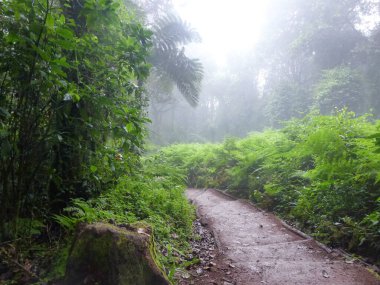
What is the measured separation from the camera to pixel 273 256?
4223 mm

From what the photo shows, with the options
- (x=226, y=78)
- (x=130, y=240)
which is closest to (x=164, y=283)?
(x=130, y=240)

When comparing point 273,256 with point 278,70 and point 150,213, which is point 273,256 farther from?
point 278,70

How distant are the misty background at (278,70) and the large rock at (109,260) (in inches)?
364

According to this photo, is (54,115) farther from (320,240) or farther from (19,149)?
(320,240)

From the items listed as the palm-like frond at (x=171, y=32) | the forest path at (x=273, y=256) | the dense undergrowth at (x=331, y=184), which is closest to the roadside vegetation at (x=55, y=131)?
the forest path at (x=273, y=256)

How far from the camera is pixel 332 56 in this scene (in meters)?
26.2

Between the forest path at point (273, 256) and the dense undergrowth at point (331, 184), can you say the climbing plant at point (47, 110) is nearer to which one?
the forest path at point (273, 256)

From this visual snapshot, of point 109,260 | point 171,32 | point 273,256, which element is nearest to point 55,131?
Answer: point 109,260

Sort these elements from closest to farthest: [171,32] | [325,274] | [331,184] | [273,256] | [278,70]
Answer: [325,274] < [273,256] < [331,184] < [171,32] < [278,70]

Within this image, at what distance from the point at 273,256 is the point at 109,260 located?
2.60 metres

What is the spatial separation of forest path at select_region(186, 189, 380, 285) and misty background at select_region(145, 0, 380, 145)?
662 cm

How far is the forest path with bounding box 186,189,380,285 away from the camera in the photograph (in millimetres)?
3518

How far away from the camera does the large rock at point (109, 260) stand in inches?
95.4

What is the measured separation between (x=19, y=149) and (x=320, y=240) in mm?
4202
